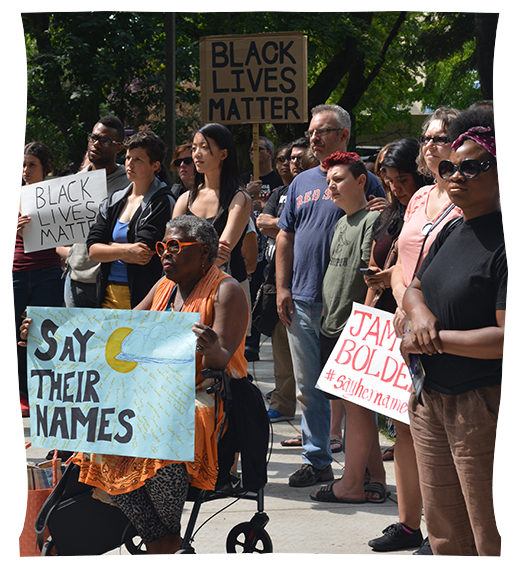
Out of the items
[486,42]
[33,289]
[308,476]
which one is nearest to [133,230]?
[33,289]

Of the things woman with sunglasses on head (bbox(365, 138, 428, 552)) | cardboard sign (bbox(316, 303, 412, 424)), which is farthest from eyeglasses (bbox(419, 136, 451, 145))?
cardboard sign (bbox(316, 303, 412, 424))

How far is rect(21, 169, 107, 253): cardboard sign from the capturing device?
169 inches

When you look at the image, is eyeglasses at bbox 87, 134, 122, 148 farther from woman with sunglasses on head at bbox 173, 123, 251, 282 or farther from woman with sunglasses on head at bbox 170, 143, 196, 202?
woman with sunglasses on head at bbox 170, 143, 196, 202

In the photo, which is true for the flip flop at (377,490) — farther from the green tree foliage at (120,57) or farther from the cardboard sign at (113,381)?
the green tree foliage at (120,57)

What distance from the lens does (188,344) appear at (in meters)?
2.79

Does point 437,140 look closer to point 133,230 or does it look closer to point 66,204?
point 133,230

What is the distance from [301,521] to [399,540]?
1.86 ft

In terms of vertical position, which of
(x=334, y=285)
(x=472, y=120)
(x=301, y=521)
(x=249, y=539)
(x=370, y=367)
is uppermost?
(x=472, y=120)

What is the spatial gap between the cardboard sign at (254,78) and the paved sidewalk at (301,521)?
2269 millimetres

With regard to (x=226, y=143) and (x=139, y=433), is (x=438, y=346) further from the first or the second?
(x=226, y=143)

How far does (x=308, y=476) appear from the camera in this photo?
419 cm

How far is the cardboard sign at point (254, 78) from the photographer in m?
4.30

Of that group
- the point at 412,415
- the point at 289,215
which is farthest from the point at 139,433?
the point at 289,215

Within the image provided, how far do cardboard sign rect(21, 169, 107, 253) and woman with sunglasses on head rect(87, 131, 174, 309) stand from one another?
0.32ft
